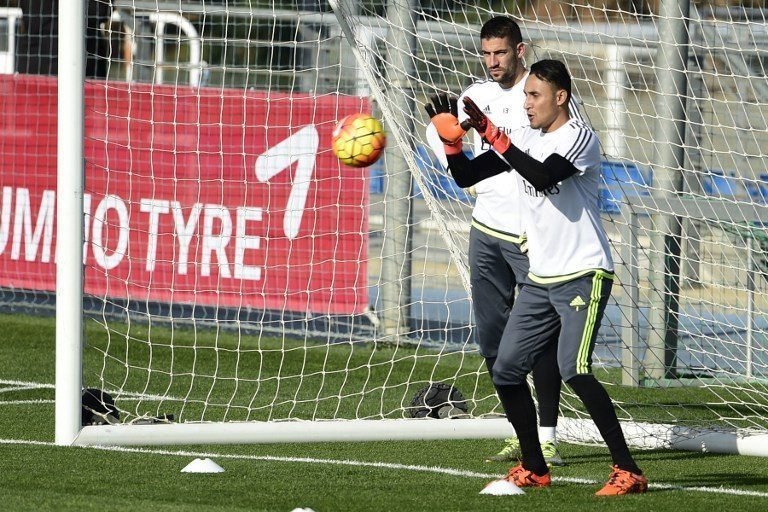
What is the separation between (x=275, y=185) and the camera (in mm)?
13148

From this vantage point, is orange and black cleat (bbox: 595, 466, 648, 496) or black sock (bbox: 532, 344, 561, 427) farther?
black sock (bbox: 532, 344, 561, 427)

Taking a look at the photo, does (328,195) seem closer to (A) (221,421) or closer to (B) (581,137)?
(A) (221,421)

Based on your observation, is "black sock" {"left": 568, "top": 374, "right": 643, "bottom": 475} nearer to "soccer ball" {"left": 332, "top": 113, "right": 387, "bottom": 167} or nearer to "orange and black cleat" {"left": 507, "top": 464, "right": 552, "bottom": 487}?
"orange and black cleat" {"left": 507, "top": 464, "right": 552, "bottom": 487}

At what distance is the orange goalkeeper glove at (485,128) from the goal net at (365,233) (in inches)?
90.3

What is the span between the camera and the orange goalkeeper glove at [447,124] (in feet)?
21.8

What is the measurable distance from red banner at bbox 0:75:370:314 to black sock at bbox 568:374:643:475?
5.90 m

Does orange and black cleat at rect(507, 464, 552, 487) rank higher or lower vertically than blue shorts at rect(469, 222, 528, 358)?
lower

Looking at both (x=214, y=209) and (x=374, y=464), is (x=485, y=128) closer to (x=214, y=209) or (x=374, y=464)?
(x=374, y=464)

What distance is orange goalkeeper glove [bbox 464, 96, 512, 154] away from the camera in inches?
253

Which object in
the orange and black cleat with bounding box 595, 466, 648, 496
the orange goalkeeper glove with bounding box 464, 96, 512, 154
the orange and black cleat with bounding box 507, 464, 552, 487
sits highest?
the orange goalkeeper glove with bounding box 464, 96, 512, 154

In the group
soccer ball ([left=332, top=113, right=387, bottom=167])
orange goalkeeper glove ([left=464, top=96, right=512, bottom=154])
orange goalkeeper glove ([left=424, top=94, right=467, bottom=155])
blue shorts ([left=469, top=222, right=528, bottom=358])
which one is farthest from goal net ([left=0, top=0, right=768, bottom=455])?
orange goalkeeper glove ([left=464, top=96, right=512, bottom=154])

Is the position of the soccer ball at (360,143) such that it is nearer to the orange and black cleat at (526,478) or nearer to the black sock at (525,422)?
the black sock at (525,422)

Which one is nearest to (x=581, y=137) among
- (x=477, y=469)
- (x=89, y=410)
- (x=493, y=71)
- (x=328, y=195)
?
(x=493, y=71)

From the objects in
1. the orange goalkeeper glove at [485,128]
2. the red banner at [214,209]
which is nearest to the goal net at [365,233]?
the red banner at [214,209]
